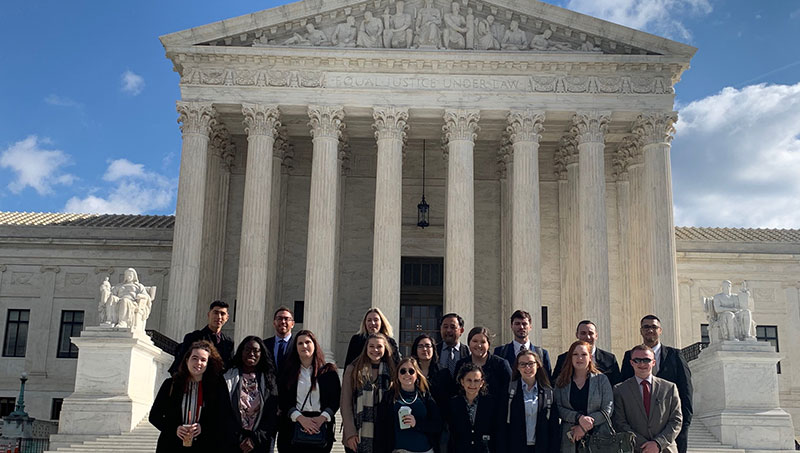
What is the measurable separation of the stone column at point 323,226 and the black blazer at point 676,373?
16.9 metres

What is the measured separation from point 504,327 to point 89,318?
1719 centimetres

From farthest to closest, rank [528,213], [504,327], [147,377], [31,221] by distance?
[31,221] < [504,327] < [528,213] < [147,377]

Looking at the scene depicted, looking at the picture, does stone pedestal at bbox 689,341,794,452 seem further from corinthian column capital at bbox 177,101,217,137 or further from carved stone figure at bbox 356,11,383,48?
corinthian column capital at bbox 177,101,217,137

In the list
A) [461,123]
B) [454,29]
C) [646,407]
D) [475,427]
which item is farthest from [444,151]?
[475,427]

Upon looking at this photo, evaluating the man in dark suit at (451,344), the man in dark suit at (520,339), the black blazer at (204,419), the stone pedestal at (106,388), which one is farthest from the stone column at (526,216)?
the black blazer at (204,419)

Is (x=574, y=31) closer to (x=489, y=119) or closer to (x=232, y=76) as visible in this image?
(x=489, y=119)

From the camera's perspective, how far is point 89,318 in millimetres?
36281

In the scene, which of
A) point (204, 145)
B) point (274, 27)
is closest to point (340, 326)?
point (204, 145)

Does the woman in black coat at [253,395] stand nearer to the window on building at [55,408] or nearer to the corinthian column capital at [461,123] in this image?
the corinthian column capital at [461,123]

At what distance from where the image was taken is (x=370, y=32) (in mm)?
31344

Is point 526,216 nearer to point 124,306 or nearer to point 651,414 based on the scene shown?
point 124,306

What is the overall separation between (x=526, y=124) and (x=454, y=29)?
4.37 m

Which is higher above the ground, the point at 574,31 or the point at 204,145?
the point at 574,31

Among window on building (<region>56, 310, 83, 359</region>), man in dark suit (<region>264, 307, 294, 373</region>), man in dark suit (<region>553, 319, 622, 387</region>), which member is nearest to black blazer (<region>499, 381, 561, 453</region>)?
man in dark suit (<region>553, 319, 622, 387</region>)
